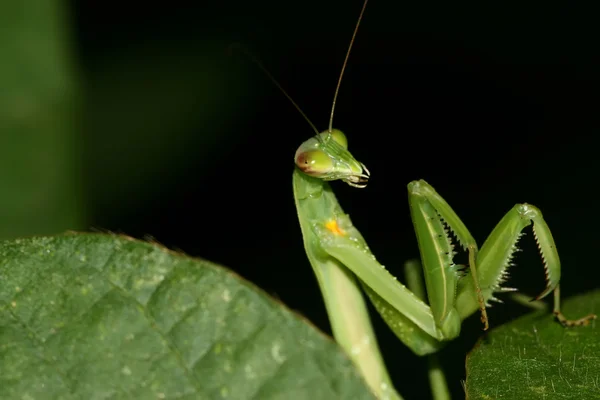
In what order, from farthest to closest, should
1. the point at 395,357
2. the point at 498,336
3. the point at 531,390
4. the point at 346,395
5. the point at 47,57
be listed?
the point at 395,357 → the point at 47,57 → the point at 498,336 → the point at 531,390 → the point at 346,395

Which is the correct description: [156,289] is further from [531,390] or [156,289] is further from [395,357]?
[395,357]

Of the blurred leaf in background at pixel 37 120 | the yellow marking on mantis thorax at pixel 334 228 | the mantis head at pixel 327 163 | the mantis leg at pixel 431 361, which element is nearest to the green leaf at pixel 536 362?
the mantis leg at pixel 431 361

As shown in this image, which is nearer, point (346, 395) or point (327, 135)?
point (346, 395)

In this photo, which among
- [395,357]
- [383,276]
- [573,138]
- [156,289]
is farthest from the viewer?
[573,138]

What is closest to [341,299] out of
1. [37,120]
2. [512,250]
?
[512,250]

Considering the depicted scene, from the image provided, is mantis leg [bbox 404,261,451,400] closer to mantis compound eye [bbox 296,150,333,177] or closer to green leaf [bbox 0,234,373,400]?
mantis compound eye [bbox 296,150,333,177]

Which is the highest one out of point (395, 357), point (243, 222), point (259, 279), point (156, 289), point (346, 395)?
point (156, 289)

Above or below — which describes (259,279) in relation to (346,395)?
below

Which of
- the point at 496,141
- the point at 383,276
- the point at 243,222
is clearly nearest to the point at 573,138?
the point at 496,141
